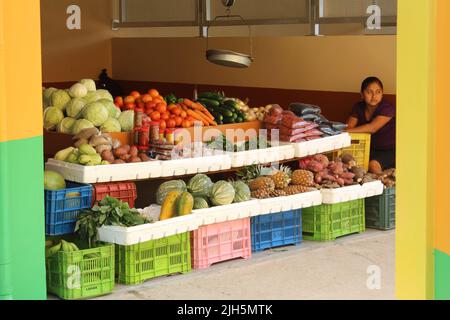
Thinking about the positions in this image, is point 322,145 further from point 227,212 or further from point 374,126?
point 227,212

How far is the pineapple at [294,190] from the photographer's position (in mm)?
8305

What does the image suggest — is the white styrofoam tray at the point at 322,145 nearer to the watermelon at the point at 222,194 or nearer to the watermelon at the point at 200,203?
the watermelon at the point at 222,194

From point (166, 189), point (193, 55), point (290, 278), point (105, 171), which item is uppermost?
point (193, 55)

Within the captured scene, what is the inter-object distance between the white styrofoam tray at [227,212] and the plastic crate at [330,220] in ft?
2.93

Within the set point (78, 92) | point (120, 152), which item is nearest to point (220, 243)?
point (120, 152)

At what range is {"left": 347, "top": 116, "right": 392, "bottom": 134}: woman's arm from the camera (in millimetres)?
9750

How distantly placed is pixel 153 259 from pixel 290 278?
44.2 inches

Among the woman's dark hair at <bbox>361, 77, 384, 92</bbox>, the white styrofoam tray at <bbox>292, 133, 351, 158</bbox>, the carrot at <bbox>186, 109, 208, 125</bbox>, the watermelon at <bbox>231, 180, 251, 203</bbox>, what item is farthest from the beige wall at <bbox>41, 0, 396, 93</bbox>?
the watermelon at <bbox>231, 180, 251, 203</bbox>

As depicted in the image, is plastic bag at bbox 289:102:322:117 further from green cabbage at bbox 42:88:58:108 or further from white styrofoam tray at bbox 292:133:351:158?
green cabbage at bbox 42:88:58:108

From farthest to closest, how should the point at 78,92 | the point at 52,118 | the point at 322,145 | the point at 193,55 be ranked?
the point at 193,55 → the point at 322,145 → the point at 78,92 → the point at 52,118

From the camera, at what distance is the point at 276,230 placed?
8289 mm
